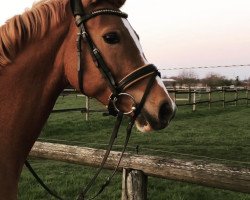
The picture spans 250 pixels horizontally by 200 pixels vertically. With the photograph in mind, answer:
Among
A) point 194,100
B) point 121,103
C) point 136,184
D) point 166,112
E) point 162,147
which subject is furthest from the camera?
point 194,100

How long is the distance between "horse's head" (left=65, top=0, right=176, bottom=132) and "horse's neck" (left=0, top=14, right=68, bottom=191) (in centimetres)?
11

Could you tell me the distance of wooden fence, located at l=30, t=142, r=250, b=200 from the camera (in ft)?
10.6

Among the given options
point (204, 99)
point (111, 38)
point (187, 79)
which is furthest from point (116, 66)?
point (187, 79)

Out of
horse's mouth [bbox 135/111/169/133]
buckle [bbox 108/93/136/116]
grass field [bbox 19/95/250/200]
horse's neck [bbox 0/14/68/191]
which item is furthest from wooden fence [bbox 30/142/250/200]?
horse's neck [bbox 0/14/68/191]

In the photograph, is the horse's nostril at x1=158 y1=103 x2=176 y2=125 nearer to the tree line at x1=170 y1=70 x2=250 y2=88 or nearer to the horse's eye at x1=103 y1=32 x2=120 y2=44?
the horse's eye at x1=103 y1=32 x2=120 y2=44

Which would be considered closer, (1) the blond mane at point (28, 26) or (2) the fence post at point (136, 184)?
(1) the blond mane at point (28, 26)

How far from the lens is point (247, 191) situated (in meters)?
3.17

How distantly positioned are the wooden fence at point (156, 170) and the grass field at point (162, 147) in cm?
99

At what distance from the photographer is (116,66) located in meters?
2.44

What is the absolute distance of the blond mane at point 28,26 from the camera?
7.91 ft

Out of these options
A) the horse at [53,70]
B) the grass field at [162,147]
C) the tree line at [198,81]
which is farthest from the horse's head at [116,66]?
the tree line at [198,81]

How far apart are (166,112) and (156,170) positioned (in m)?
1.50

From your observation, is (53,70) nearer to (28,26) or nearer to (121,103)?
(28,26)

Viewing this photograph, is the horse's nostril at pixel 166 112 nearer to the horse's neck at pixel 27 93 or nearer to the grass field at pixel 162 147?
the horse's neck at pixel 27 93
